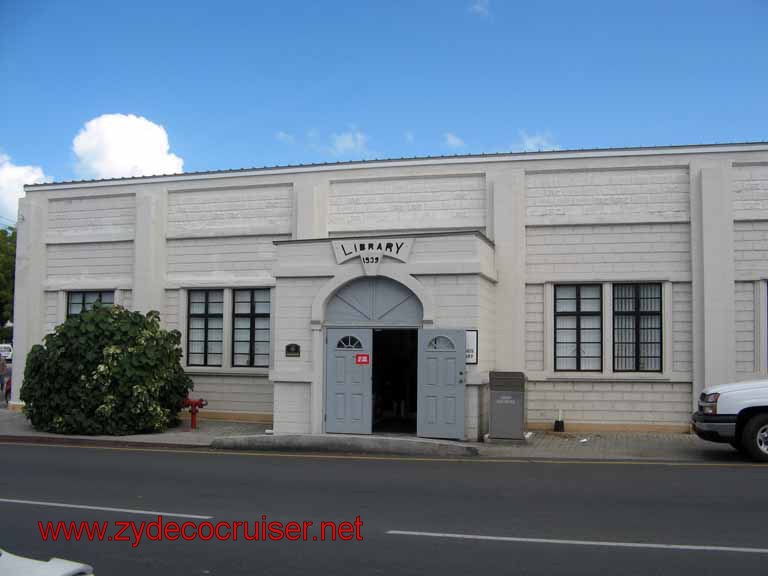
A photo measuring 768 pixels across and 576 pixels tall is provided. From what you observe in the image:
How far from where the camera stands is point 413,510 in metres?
8.95

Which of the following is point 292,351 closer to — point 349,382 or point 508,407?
point 349,382

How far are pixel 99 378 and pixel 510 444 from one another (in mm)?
8358

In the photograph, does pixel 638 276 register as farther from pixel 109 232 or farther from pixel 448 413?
pixel 109 232

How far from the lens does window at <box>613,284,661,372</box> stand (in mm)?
17172

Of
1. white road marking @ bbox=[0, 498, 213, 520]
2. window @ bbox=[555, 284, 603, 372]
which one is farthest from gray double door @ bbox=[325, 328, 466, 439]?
white road marking @ bbox=[0, 498, 213, 520]

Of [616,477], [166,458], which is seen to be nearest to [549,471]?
[616,477]

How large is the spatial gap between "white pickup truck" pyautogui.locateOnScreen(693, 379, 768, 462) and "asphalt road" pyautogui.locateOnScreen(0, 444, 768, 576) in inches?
23.7

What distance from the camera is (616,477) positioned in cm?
1145

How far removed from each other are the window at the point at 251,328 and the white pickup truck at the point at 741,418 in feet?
33.6

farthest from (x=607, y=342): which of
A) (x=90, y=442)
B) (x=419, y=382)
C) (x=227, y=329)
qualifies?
(x=90, y=442)

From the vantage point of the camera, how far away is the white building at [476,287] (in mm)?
16203

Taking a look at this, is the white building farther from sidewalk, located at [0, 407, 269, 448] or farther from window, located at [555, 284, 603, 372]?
sidewalk, located at [0, 407, 269, 448]

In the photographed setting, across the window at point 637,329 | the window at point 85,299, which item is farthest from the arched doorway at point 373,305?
the window at point 85,299

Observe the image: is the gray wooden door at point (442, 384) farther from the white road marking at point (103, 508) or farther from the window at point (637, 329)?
the white road marking at point (103, 508)
